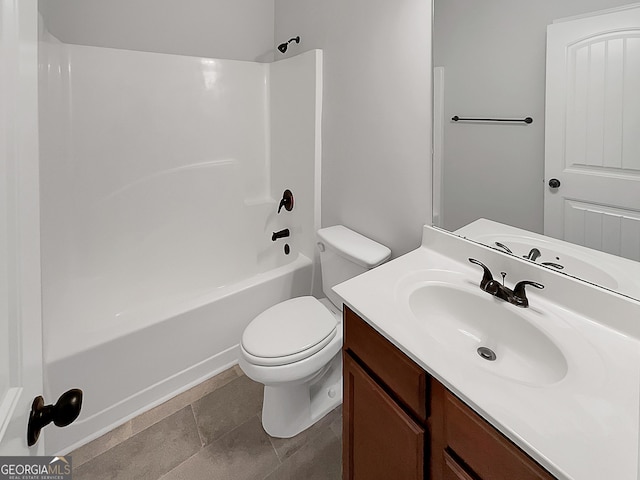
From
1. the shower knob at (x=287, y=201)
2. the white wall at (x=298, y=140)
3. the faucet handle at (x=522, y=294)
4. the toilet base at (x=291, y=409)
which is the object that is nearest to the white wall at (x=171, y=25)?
the white wall at (x=298, y=140)

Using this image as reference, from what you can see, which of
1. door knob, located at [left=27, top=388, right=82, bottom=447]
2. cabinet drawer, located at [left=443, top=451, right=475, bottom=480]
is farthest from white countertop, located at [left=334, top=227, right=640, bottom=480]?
door knob, located at [left=27, top=388, right=82, bottom=447]

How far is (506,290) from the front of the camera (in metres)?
1.02

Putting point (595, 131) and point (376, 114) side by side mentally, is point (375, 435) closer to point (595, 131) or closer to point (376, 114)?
point (595, 131)

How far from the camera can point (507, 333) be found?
3.21 ft

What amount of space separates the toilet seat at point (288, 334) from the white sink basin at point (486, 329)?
1.65 ft

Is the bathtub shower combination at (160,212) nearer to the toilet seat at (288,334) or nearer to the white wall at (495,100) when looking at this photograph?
the toilet seat at (288,334)

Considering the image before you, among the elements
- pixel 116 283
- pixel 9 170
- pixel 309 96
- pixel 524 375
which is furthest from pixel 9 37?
pixel 116 283

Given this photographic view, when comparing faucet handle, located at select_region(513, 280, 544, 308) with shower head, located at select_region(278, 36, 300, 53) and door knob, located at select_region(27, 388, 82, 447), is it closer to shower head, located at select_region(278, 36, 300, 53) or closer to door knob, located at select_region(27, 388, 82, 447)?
door knob, located at select_region(27, 388, 82, 447)

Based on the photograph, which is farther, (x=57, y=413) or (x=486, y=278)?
(x=486, y=278)

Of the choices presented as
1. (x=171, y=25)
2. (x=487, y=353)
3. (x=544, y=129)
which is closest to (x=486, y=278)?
(x=487, y=353)

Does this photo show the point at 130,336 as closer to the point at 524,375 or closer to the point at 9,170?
the point at 9,170

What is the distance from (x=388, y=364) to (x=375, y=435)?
25 centimetres

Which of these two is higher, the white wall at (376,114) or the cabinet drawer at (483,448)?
the white wall at (376,114)

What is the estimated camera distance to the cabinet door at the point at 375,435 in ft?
2.80
